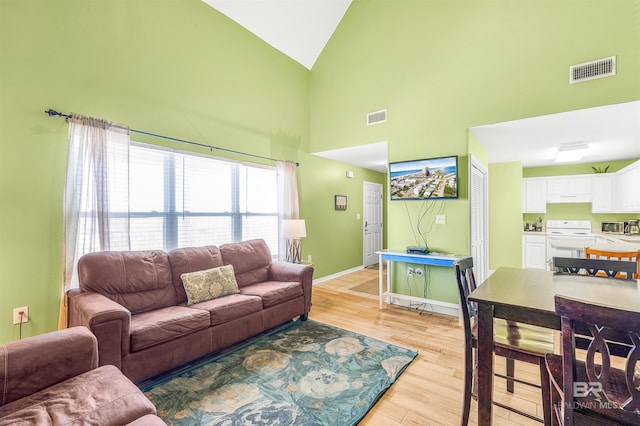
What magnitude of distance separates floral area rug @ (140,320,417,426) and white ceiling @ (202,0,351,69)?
13.7ft

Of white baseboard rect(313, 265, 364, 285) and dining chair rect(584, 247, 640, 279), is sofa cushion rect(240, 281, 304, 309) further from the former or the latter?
dining chair rect(584, 247, 640, 279)

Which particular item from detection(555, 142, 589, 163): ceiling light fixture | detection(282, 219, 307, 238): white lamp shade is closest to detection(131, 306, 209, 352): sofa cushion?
detection(282, 219, 307, 238): white lamp shade

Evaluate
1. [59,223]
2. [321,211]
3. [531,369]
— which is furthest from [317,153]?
[531,369]

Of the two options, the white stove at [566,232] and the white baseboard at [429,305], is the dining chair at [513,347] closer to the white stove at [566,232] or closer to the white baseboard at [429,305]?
the white baseboard at [429,305]

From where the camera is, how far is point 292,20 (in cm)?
421

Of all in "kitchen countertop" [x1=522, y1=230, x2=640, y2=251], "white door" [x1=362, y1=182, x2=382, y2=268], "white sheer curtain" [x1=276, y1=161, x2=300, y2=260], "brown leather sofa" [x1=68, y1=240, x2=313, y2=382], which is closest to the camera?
"brown leather sofa" [x1=68, y1=240, x2=313, y2=382]

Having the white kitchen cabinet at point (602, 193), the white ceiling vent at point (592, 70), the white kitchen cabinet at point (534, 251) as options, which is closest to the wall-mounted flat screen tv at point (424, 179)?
the white ceiling vent at point (592, 70)

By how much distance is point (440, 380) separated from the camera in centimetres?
216

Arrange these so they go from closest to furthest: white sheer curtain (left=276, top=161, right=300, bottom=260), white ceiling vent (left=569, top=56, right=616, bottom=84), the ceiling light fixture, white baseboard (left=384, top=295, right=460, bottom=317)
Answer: white ceiling vent (left=569, top=56, right=616, bottom=84), white baseboard (left=384, top=295, right=460, bottom=317), the ceiling light fixture, white sheer curtain (left=276, top=161, right=300, bottom=260)

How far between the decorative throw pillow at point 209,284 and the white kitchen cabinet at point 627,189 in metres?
5.72

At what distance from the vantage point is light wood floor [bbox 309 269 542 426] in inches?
70.4

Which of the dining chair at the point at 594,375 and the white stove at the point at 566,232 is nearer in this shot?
Result: the dining chair at the point at 594,375

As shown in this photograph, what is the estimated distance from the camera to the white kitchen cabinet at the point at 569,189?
206 inches

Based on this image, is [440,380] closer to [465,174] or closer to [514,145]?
[465,174]
